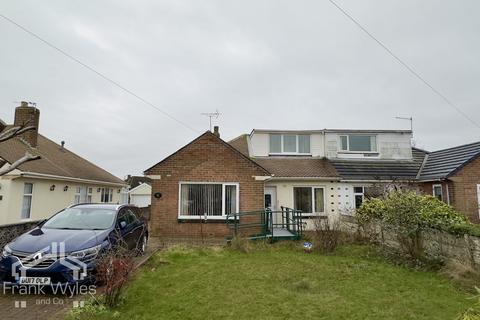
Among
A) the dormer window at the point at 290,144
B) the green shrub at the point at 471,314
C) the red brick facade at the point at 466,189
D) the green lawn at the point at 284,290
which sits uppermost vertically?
the dormer window at the point at 290,144

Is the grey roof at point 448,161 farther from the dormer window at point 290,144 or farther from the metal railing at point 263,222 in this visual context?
the metal railing at point 263,222

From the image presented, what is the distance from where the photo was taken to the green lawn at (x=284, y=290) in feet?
16.1

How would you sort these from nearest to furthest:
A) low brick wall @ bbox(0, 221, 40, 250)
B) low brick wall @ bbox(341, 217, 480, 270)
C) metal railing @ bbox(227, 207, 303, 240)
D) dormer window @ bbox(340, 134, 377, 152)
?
low brick wall @ bbox(341, 217, 480, 270)
low brick wall @ bbox(0, 221, 40, 250)
metal railing @ bbox(227, 207, 303, 240)
dormer window @ bbox(340, 134, 377, 152)

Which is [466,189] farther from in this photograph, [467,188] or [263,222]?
[263,222]

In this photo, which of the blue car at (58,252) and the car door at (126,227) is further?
the car door at (126,227)

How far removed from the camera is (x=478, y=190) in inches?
589

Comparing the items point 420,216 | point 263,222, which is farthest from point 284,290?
point 263,222

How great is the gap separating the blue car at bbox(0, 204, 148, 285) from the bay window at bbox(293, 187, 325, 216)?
10.9 m

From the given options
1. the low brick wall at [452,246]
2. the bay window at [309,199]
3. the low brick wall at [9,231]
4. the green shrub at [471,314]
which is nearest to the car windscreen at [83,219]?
the low brick wall at [9,231]

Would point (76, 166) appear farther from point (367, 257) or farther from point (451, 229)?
point (451, 229)

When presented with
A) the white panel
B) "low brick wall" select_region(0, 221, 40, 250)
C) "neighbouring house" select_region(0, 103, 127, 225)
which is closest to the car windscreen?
"low brick wall" select_region(0, 221, 40, 250)

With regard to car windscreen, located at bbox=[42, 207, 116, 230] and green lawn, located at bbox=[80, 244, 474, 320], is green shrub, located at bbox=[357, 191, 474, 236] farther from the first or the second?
car windscreen, located at bbox=[42, 207, 116, 230]

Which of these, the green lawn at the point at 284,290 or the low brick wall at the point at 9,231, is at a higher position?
the low brick wall at the point at 9,231

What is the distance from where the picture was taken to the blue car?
541 centimetres
